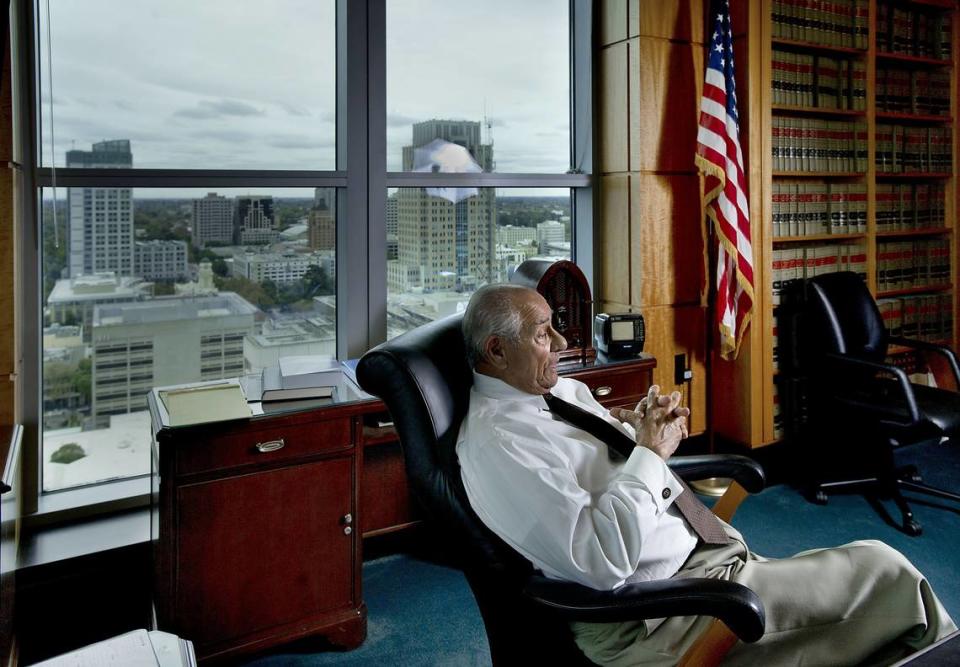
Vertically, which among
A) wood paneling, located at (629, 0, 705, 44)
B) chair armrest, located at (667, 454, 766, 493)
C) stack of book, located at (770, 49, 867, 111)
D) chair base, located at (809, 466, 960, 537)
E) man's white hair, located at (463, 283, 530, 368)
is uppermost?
wood paneling, located at (629, 0, 705, 44)

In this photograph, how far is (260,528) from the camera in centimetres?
219

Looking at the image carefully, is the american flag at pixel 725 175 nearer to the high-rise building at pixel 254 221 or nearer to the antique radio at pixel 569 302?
the antique radio at pixel 569 302

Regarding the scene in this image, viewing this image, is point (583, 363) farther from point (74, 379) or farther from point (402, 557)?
point (74, 379)

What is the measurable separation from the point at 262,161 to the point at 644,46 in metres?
1.74

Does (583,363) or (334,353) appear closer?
(583,363)

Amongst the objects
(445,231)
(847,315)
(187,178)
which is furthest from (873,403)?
(187,178)

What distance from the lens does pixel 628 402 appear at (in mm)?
2994

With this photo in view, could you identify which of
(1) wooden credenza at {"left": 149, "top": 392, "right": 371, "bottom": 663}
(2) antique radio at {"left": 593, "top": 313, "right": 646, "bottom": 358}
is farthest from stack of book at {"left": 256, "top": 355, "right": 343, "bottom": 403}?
(2) antique radio at {"left": 593, "top": 313, "right": 646, "bottom": 358}

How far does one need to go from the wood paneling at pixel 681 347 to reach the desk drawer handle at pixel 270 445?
6.24ft

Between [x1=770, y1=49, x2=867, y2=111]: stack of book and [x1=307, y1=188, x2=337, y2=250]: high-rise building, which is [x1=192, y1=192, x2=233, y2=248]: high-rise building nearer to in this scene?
[x1=307, y1=188, x2=337, y2=250]: high-rise building

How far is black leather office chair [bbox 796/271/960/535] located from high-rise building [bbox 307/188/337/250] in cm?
220

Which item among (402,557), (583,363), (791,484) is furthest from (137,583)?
(791,484)

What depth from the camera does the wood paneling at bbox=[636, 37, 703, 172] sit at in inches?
133

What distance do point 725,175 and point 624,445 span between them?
1.99 metres
